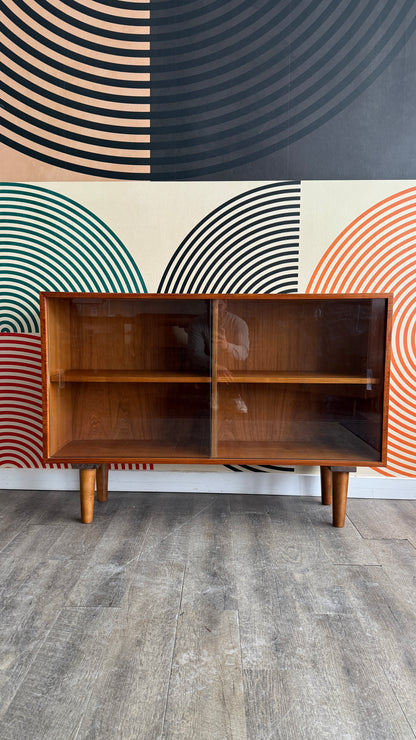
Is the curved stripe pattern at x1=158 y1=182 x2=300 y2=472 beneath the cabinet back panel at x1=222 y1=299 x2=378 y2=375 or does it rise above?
above

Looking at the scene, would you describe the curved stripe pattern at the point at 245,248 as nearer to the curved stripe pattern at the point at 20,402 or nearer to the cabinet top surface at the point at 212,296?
the cabinet top surface at the point at 212,296

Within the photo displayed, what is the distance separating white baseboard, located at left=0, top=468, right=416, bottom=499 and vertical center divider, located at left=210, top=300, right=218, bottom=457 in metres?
0.46

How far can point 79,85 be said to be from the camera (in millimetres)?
2416

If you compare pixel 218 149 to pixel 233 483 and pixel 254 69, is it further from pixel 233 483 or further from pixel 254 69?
pixel 233 483

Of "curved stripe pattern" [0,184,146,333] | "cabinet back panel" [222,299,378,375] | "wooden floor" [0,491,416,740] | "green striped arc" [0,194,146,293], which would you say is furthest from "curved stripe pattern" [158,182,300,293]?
"wooden floor" [0,491,416,740]

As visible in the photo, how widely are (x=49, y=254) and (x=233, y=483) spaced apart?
56.0 inches

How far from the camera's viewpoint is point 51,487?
103 inches

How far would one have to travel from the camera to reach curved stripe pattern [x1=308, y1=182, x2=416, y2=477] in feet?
7.89

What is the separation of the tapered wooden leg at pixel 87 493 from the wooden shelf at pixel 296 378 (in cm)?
67

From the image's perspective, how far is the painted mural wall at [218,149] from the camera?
2348 mm

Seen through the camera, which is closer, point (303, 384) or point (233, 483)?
point (303, 384)

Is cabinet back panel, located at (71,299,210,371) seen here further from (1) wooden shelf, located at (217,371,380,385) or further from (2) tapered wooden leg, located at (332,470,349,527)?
(2) tapered wooden leg, located at (332,470,349,527)

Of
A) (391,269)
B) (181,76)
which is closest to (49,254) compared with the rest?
(181,76)

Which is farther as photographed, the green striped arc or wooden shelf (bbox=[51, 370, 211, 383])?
the green striped arc
